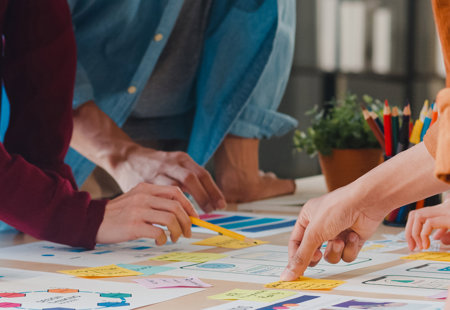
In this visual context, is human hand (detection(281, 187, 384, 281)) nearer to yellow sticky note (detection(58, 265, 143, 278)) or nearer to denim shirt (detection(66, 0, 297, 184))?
yellow sticky note (detection(58, 265, 143, 278))

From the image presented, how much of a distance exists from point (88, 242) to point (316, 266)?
12.2 inches

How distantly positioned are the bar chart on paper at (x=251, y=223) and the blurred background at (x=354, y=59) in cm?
95

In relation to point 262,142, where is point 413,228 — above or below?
below

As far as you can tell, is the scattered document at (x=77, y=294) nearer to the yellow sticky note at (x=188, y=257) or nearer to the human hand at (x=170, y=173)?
the yellow sticky note at (x=188, y=257)

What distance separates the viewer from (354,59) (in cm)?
375

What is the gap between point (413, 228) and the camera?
1039 millimetres

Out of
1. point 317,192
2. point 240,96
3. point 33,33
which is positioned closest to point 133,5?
point 240,96

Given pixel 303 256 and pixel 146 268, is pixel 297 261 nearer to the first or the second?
pixel 303 256

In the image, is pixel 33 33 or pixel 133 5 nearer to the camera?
pixel 33 33

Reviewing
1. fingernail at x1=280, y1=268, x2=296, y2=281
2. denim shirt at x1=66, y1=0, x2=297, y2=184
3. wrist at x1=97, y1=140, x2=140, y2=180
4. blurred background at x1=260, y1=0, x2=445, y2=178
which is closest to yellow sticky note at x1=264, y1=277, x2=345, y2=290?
fingernail at x1=280, y1=268, x2=296, y2=281

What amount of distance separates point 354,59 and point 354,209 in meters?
2.99

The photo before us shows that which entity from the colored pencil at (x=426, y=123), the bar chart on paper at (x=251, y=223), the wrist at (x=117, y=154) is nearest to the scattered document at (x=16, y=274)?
the bar chart on paper at (x=251, y=223)

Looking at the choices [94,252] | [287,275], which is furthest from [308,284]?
[94,252]

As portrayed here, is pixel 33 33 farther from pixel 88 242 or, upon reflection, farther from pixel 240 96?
pixel 240 96
